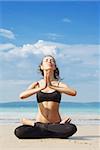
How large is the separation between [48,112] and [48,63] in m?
0.68

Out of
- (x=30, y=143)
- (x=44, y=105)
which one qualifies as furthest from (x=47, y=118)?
(x=30, y=143)

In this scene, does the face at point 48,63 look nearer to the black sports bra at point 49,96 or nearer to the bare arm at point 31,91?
the bare arm at point 31,91

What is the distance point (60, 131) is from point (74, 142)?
39 centimetres

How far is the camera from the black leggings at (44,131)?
20.0 ft

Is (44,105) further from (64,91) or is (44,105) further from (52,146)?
(52,146)

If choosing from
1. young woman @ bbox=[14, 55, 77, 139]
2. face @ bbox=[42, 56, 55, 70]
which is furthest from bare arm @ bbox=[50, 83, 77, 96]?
face @ bbox=[42, 56, 55, 70]

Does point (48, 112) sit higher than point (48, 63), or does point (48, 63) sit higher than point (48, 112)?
point (48, 63)

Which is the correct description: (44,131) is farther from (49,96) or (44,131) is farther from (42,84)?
(42,84)

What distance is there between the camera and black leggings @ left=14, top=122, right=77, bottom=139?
6.11 meters

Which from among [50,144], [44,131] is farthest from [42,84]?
[50,144]

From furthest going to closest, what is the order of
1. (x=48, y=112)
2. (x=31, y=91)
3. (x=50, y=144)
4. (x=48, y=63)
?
(x=48, y=112), (x=48, y=63), (x=31, y=91), (x=50, y=144)

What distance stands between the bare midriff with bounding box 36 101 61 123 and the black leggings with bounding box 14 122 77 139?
0.38 feet

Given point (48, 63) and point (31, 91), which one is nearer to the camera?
point (31, 91)

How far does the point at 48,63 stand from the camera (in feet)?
20.1
